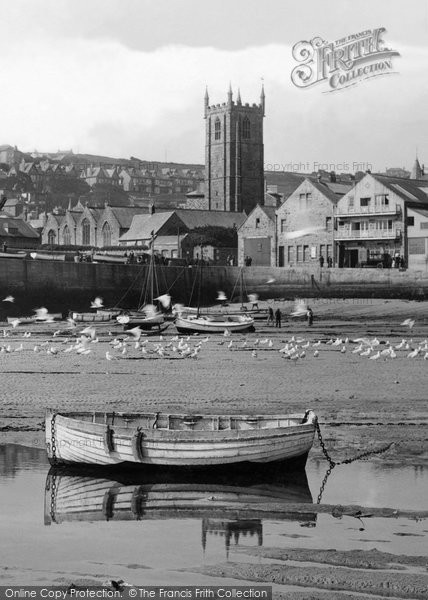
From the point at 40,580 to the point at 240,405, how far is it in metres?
12.1

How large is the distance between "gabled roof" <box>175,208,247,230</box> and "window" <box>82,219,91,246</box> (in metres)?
10.9

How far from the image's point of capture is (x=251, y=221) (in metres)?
80.2

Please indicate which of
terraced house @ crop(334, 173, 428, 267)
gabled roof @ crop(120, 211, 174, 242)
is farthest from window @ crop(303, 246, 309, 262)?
gabled roof @ crop(120, 211, 174, 242)

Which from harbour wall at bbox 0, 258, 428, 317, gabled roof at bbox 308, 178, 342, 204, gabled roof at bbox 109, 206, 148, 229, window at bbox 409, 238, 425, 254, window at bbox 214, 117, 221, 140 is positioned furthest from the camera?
window at bbox 214, 117, 221, 140

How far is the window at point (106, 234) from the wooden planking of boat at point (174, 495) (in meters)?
83.3

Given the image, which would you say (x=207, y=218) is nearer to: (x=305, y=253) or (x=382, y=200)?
(x=305, y=253)

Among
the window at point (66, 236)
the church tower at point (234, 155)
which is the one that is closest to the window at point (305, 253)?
the window at point (66, 236)

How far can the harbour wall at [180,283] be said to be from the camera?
207 ft

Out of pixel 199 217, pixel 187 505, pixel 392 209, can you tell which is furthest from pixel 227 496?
pixel 199 217

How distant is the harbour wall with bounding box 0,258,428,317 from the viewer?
6319cm

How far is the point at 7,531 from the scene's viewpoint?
1312 centimetres

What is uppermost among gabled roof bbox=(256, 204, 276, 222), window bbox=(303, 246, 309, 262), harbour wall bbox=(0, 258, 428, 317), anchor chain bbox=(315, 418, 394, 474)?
gabled roof bbox=(256, 204, 276, 222)

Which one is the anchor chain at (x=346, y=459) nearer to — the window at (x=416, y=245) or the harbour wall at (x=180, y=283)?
the harbour wall at (x=180, y=283)

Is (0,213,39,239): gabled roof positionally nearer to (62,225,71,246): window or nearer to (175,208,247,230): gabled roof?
(62,225,71,246): window
